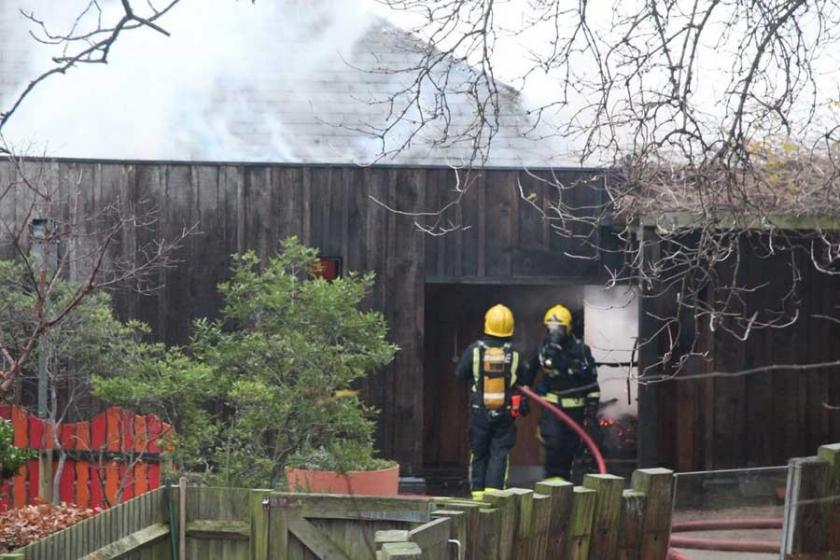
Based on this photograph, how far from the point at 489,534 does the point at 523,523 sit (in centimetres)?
24

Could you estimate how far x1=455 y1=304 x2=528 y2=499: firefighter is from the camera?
489 inches

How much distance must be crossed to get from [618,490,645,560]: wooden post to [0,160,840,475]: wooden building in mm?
7222

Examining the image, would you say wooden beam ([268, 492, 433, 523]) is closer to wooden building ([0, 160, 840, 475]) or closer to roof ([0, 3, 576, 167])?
wooden building ([0, 160, 840, 475])

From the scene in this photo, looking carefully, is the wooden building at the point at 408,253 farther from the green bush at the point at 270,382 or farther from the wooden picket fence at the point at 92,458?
the wooden picket fence at the point at 92,458

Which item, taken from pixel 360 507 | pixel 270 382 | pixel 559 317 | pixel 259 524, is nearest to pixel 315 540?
pixel 259 524

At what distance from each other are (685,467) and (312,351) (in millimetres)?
6013

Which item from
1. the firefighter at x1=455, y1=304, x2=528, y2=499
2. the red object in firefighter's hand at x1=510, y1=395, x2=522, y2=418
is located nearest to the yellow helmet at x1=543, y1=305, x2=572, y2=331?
the firefighter at x1=455, y1=304, x2=528, y2=499

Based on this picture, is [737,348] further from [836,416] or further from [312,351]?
[312,351]

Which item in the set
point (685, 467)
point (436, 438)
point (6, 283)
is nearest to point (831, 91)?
A: point (685, 467)

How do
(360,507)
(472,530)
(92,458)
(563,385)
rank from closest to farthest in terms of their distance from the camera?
(472,530), (360,507), (92,458), (563,385)

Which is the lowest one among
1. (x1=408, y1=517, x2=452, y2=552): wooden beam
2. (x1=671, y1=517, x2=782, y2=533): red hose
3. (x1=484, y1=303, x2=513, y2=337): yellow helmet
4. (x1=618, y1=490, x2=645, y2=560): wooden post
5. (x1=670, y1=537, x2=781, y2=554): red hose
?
(x1=670, y1=537, x2=781, y2=554): red hose

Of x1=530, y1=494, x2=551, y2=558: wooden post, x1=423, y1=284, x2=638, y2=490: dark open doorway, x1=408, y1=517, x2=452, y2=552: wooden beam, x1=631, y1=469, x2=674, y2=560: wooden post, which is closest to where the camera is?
x1=408, y1=517, x2=452, y2=552: wooden beam

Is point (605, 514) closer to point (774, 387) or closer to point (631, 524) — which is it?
point (631, 524)

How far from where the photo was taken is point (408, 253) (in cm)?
1417
